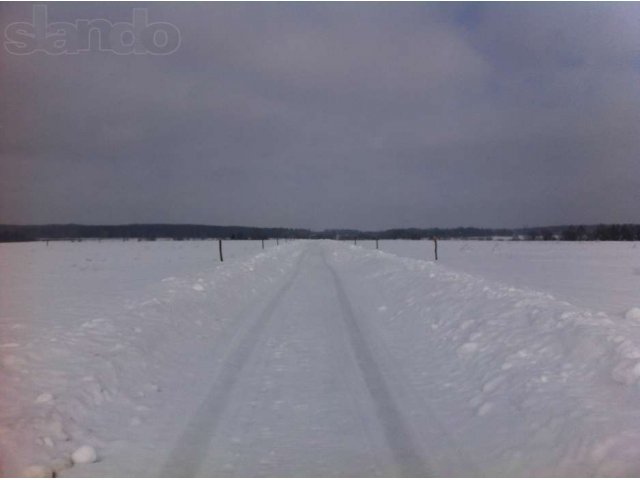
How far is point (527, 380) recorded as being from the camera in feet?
22.0

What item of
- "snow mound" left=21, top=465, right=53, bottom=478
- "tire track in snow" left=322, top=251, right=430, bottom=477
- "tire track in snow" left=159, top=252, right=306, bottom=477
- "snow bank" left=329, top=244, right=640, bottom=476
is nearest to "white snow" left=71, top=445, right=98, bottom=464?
"snow mound" left=21, top=465, right=53, bottom=478

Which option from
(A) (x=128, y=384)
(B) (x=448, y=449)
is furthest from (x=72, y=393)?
(B) (x=448, y=449)

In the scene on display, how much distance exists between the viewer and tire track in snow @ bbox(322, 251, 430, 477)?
4684 mm

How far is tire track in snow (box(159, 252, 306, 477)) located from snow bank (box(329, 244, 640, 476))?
104 inches

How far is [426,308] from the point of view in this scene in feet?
43.0

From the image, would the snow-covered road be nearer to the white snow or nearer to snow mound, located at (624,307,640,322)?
the white snow

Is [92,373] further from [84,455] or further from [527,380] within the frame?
[527,380]

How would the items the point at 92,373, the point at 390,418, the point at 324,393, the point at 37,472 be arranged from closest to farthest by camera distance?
1. the point at 37,472
2. the point at 390,418
3. the point at 324,393
4. the point at 92,373

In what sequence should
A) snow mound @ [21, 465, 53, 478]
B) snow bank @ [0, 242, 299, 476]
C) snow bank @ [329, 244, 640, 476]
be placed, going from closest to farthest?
snow mound @ [21, 465, 53, 478] < snow bank @ [329, 244, 640, 476] < snow bank @ [0, 242, 299, 476]

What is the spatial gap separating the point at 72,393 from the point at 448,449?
4.64 metres

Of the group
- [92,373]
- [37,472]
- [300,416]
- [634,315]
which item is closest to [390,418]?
[300,416]

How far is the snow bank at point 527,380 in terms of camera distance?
4797 millimetres

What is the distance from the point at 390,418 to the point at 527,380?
7.19 ft

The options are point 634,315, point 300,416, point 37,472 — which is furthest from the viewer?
point 634,315
